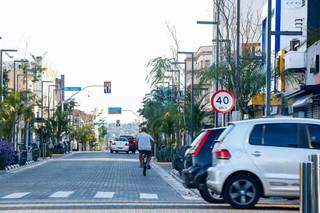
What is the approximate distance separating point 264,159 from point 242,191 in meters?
0.75

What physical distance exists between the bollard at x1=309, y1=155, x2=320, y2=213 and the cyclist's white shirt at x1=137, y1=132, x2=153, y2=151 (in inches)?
853

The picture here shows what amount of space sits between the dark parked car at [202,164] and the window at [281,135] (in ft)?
7.03

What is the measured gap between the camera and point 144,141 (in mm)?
32125

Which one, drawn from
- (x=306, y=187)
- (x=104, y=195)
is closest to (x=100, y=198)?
(x=104, y=195)

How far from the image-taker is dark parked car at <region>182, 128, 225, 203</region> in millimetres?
18531

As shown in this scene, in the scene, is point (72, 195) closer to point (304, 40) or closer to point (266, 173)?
point (266, 173)

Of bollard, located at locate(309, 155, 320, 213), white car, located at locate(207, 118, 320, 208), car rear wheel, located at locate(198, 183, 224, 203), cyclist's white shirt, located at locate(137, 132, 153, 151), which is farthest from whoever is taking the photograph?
cyclist's white shirt, located at locate(137, 132, 153, 151)

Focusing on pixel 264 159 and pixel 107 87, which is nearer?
pixel 264 159

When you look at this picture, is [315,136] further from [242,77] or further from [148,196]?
[242,77]

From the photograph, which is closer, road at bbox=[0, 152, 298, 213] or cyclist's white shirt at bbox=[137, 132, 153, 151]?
road at bbox=[0, 152, 298, 213]

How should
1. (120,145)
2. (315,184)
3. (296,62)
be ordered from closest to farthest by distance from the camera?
(315,184) → (296,62) → (120,145)

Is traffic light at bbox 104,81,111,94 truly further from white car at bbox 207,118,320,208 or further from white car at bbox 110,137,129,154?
white car at bbox 207,118,320,208

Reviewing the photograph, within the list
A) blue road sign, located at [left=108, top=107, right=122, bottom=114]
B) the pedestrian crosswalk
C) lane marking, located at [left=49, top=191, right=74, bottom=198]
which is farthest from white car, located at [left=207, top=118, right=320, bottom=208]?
blue road sign, located at [left=108, top=107, right=122, bottom=114]

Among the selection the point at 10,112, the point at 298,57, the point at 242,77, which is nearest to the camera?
the point at 242,77
